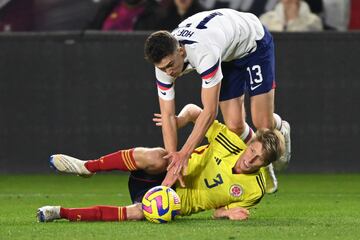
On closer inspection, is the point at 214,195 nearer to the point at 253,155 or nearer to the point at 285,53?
the point at 253,155

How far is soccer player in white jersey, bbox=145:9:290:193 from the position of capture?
A: 346 inches

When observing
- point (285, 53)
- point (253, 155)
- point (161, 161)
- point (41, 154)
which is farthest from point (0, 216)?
point (285, 53)

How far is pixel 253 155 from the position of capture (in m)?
8.67

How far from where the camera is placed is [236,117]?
34.4ft

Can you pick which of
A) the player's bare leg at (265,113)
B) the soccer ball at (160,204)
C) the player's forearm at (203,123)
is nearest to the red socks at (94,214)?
the soccer ball at (160,204)

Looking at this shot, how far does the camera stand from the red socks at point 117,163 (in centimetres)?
890

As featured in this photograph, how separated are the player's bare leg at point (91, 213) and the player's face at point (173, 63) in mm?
1068

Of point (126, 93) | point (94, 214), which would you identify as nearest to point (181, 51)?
point (94, 214)

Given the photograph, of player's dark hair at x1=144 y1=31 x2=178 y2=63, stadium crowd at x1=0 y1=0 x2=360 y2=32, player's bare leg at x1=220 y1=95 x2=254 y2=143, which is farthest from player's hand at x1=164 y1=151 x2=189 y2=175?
stadium crowd at x1=0 y1=0 x2=360 y2=32

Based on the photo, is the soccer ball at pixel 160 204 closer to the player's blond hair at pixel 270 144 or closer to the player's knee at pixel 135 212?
the player's knee at pixel 135 212

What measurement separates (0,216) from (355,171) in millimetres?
6623

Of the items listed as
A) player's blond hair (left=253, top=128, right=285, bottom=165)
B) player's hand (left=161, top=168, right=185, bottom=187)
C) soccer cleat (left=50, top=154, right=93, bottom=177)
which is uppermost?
player's blond hair (left=253, top=128, right=285, bottom=165)

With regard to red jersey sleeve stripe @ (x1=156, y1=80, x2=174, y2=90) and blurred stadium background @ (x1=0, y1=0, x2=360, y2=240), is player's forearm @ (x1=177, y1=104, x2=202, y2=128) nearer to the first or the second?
red jersey sleeve stripe @ (x1=156, y1=80, x2=174, y2=90)

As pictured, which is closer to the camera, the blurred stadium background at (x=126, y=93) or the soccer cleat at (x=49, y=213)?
the soccer cleat at (x=49, y=213)
